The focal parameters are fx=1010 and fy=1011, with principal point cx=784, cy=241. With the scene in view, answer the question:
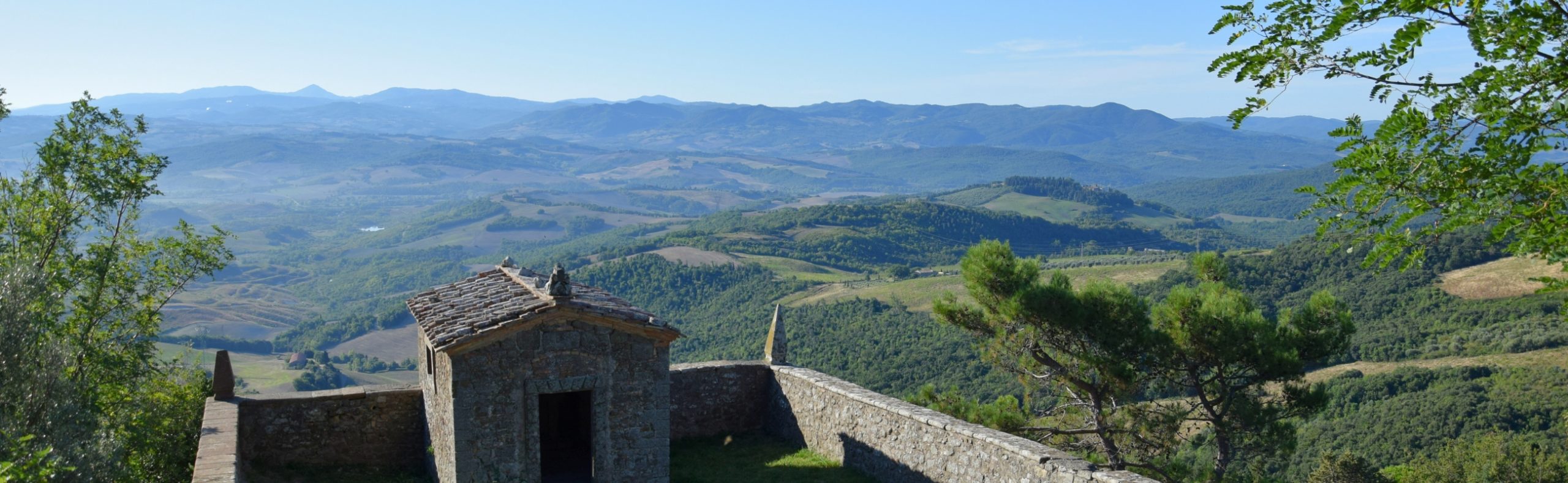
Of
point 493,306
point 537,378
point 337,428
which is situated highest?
point 493,306

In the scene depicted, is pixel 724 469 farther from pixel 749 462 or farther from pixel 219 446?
pixel 219 446

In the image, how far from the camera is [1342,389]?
3394cm

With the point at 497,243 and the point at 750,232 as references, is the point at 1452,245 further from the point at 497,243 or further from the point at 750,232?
the point at 497,243

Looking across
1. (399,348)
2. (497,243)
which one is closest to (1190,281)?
(399,348)

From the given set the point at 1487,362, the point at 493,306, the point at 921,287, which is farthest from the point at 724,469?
the point at 921,287

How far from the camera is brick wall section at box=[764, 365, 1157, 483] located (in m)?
9.42

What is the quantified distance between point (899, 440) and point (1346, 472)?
14165 mm

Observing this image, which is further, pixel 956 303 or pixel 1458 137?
pixel 956 303

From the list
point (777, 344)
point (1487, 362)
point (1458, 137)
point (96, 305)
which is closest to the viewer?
point (1458, 137)

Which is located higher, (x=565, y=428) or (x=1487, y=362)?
(x=565, y=428)

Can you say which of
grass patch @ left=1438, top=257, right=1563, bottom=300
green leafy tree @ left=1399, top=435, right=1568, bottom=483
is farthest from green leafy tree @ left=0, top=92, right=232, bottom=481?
grass patch @ left=1438, top=257, right=1563, bottom=300

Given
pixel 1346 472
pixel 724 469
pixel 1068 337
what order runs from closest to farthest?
pixel 724 469, pixel 1068 337, pixel 1346 472

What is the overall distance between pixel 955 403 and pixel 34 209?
1332cm

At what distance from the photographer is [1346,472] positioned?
20844 millimetres
